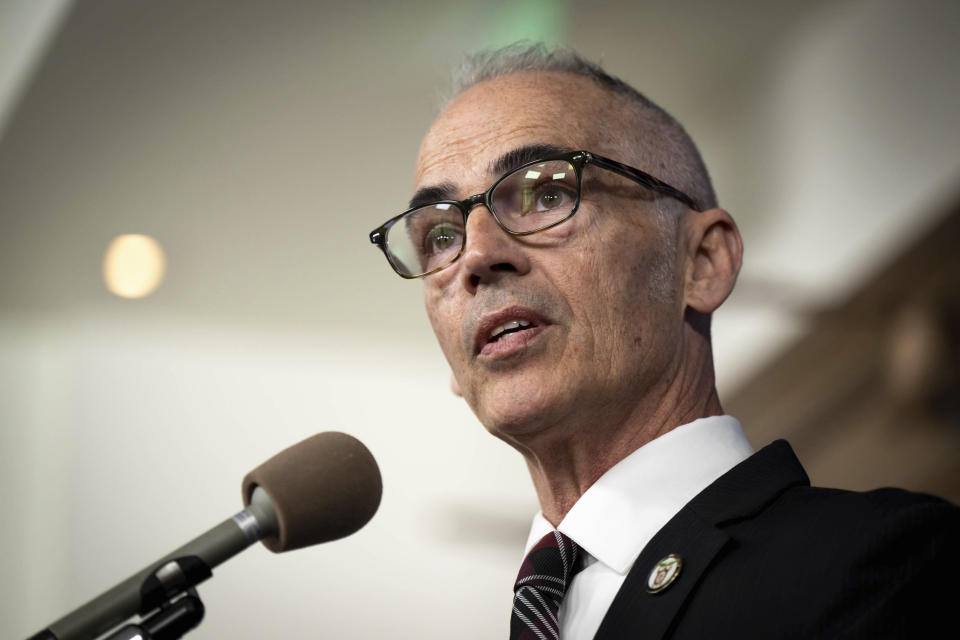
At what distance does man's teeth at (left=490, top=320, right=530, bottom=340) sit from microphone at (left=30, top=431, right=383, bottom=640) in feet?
0.91

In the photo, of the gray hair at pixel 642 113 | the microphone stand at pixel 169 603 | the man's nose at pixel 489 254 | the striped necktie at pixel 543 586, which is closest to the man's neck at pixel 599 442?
the striped necktie at pixel 543 586

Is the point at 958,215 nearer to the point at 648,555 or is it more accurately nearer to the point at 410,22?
the point at 410,22

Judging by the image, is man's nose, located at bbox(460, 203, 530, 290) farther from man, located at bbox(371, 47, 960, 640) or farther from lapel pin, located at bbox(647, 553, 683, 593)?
lapel pin, located at bbox(647, 553, 683, 593)

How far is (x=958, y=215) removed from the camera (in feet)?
11.2

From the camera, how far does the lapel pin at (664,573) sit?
106 cm

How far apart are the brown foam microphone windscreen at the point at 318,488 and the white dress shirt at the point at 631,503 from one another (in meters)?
0.31

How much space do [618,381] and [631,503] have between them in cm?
19

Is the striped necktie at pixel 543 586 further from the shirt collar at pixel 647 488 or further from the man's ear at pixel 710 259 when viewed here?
the man's ear at pixel 710 259

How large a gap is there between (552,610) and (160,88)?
217 centimetres

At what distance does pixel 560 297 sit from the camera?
51.8 inches

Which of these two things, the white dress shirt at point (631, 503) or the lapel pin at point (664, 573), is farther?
the white dress shirt at point (631, 503)

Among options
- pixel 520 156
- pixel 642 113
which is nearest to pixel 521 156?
pixel 520 156

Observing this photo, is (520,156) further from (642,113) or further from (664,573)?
(664,573)

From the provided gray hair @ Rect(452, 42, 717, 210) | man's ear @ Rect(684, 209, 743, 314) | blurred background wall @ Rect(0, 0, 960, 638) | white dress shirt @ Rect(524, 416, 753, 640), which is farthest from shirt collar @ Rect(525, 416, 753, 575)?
blurred background wall @ Rect(0, 0, 960, 638)
